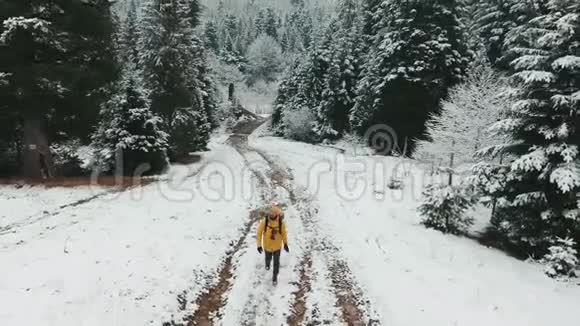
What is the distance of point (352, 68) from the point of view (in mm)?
44969

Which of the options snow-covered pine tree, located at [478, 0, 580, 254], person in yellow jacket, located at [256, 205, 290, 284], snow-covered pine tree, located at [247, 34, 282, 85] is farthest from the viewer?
snow-covered pine tree, located at [247, 34, 282, 85]

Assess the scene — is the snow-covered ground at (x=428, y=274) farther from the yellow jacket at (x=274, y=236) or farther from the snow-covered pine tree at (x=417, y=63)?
the snow-covered pine tree at (x=417, y=63)

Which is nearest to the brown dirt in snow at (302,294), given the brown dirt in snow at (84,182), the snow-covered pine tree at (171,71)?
the brown dirt in snow at (84,182)

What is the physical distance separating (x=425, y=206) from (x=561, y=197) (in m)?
4.37

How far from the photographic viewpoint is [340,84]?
45188 millimetres

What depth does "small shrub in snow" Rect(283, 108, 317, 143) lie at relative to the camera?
4878cm

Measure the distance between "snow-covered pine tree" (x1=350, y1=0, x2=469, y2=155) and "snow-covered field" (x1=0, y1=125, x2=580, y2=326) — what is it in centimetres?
1437

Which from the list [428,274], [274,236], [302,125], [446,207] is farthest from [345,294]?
[302,125]

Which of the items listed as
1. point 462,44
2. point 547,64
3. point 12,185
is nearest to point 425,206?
point 547,64

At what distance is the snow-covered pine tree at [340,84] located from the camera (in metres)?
45.2

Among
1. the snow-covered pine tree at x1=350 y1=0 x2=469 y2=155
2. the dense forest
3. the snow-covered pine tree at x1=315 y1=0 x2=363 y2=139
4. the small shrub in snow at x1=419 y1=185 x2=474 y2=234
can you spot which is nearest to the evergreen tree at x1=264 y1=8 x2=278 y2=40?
the dense forest

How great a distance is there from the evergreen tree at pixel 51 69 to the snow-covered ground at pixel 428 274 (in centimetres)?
1209

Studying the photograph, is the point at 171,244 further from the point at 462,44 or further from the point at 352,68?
the point at 352,68

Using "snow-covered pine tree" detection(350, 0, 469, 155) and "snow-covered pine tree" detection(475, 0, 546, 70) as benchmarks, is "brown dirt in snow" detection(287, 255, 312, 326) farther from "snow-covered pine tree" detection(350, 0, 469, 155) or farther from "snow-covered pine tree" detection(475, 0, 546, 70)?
"snow-covered pine tree" detection(475, 0, 546, 70)
